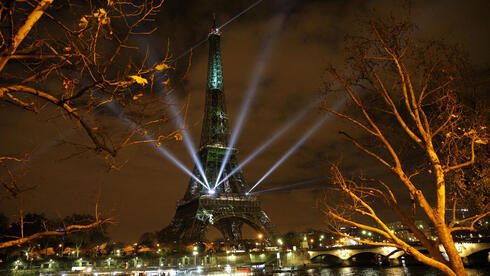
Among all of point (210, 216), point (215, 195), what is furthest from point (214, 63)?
point (210, 216)

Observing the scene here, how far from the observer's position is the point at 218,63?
72.9 m

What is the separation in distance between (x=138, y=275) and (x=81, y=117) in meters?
37.2

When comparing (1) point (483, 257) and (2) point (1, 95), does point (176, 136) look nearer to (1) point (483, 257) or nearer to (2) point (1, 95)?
(2) point (1, 95)

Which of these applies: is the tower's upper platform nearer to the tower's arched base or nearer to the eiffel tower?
the eiffel tower

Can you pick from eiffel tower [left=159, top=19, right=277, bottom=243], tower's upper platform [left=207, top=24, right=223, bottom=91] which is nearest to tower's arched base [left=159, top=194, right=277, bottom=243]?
eiffel tower [left=159, top=19, right=277, bottom=243]

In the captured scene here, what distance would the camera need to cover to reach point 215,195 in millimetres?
57094

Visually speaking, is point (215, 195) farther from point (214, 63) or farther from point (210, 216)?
point (214, 63)

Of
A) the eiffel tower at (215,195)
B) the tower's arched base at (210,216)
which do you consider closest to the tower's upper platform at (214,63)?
the eiffel tower at (215,195)

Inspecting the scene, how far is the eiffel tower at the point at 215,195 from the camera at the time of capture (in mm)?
54750

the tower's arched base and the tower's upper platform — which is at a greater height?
the tower's upper platform

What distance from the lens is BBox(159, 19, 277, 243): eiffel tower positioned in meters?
54.8

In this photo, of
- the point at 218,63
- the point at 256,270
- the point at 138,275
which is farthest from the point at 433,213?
the point at 218,63

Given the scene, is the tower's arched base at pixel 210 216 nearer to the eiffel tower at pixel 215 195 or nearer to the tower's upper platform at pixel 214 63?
the eiffel tower at pixel 215 195

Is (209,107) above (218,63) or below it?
below
